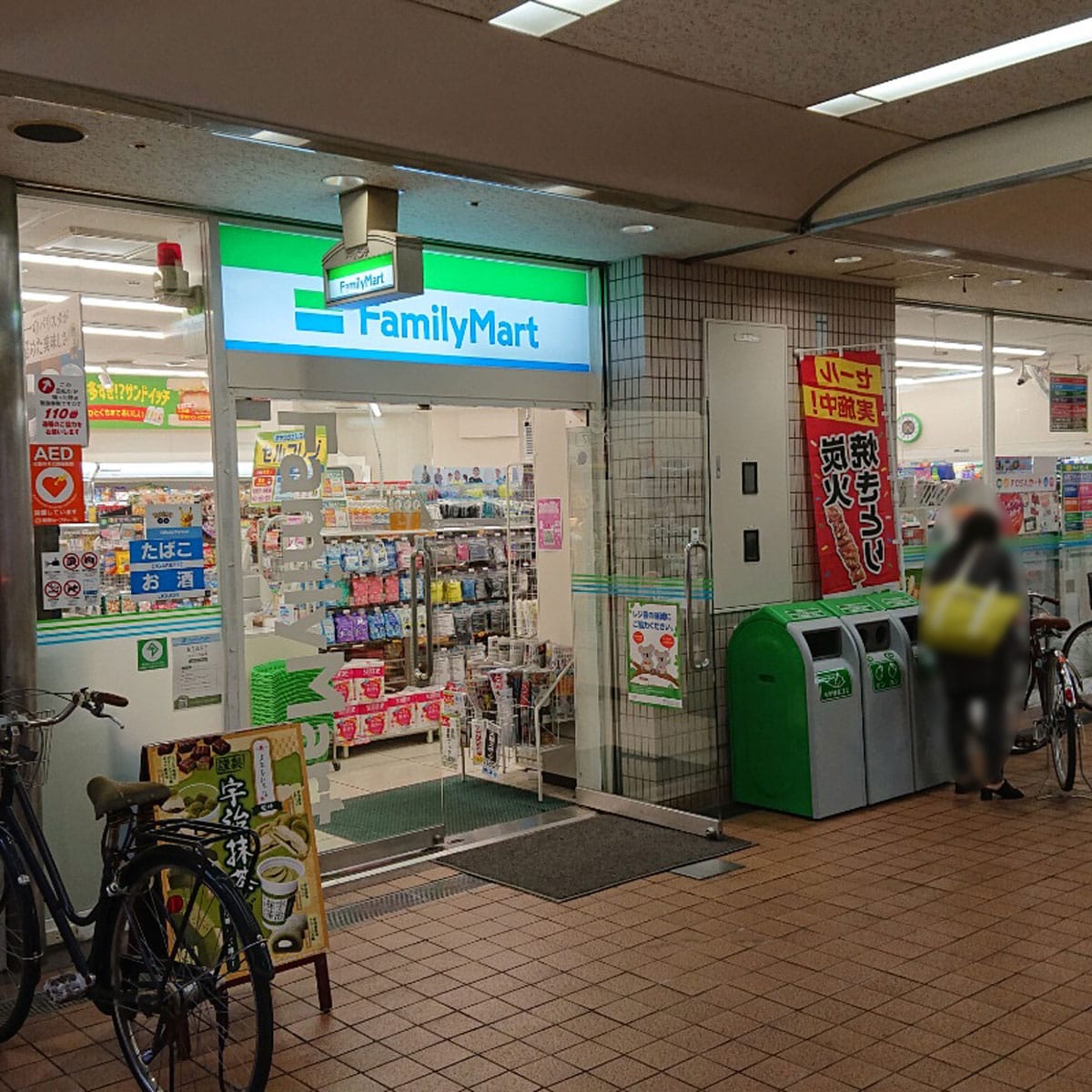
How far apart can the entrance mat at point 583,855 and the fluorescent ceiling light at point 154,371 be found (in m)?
2.56

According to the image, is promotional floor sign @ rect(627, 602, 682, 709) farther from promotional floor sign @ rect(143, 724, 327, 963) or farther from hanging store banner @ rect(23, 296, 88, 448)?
hanging store banner @ rect(23, 296, 88, 448)

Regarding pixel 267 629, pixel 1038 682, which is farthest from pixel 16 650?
pixel 1038 682

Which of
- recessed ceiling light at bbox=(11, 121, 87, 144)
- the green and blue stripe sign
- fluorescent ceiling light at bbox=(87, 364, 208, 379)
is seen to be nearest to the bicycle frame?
fluorescent ceiling light at bbox=(87, 364, 208, 379)

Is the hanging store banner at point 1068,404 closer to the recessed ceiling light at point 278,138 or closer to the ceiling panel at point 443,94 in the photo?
the ceiling panel at point 443,94

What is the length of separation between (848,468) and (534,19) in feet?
13.0

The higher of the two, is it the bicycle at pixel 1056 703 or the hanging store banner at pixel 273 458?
the hanging store banner at pixel 273 458

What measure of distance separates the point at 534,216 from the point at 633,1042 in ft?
11.6

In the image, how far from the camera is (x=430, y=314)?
5973mm

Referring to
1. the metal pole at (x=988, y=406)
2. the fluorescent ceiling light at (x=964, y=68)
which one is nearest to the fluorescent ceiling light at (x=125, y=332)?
the fluorescent ceiling light at (x=964, y=68)

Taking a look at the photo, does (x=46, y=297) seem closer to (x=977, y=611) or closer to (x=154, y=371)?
(x=154, y=371)

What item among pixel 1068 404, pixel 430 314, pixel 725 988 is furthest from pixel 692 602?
pixel 1068 404

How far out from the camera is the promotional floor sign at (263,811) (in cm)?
393

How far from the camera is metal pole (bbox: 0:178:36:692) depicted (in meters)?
→ 4.48

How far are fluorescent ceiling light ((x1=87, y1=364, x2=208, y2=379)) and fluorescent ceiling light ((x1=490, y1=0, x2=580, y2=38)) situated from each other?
1990 millimetres
